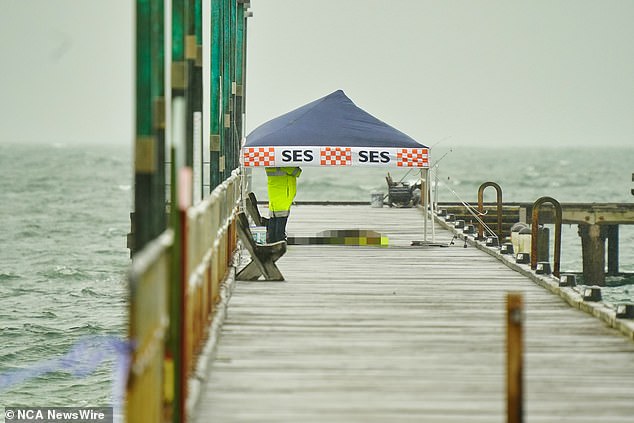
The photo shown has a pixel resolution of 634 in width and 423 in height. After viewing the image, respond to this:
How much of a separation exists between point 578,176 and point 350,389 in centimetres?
13797

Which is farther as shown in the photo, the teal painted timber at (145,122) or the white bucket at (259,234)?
the white bucket at (259,234)

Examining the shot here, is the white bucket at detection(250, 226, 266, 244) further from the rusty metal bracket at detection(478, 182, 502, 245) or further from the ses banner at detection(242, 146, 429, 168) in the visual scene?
the rusty metal bracket at detection(478, 182, 502, 245)

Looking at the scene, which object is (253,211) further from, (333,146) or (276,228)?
(333,146)

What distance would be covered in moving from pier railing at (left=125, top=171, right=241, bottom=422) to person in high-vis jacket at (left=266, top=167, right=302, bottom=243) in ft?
30.1

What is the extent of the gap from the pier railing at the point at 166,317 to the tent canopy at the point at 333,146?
9.30 m

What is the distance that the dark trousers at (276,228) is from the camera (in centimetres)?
2259

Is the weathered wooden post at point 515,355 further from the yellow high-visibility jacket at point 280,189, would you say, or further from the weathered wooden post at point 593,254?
the weathered wooden post at point 593,254

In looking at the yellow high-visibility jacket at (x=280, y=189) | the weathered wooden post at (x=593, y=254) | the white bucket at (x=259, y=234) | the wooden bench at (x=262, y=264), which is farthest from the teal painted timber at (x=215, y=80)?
the weathered wooden post at (x=593, y=254)

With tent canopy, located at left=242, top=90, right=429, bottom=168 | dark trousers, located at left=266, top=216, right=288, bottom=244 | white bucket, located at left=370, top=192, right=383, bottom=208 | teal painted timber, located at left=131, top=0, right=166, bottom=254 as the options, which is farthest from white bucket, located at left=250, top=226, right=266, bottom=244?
white bucket, located at left=370, top=192, right=383, bottom=208

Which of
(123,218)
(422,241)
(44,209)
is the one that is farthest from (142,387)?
(44,209)

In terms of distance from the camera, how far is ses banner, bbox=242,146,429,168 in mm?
22594

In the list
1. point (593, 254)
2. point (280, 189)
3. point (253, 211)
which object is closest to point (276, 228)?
point (280, 189)

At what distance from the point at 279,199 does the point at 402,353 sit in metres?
9.59

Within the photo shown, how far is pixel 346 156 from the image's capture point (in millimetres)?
22828
